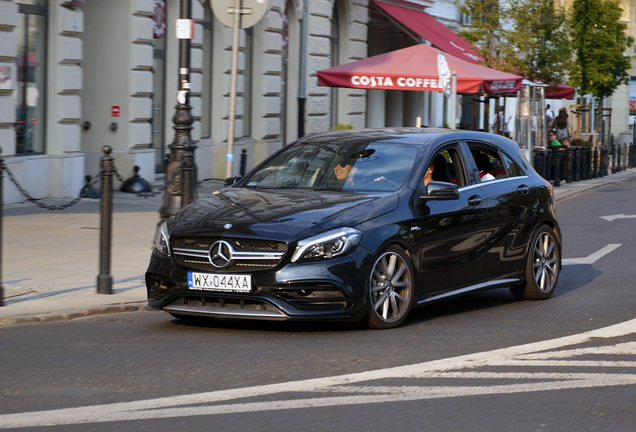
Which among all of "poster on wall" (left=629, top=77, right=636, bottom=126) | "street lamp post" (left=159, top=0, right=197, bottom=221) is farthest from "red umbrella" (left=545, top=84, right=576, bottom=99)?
"poster on wall" (left=629, top=77, right=636, bottom=126)

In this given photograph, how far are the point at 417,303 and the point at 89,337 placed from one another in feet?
7.66

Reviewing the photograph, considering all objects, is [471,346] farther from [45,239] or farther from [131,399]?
[45,239]

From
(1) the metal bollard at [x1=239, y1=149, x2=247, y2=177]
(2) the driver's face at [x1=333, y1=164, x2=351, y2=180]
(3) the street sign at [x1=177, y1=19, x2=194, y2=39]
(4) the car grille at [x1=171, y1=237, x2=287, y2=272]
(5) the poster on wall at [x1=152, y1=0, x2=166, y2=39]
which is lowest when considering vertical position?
(4) the car grille at [x1=171, y1=237, x2=287, y2=272]

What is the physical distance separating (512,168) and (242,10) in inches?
119

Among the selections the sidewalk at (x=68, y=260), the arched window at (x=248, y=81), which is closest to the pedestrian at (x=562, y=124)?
the arched window at (x=248, y=81)

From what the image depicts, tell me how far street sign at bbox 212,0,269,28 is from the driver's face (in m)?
2.48

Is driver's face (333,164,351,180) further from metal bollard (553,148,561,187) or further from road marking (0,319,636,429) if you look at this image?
metal bollard (553,148,561,187)

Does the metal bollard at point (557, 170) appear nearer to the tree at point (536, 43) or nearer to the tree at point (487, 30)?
the tree at point (487, 30)

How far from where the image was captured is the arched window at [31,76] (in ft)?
51.8

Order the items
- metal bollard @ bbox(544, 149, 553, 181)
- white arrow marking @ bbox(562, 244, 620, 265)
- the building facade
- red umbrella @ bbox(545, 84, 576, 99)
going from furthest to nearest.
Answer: red umbrella @ bbox(545, 84, 576, 99)
metal bollard @ bbox(544, 149, 553, 181)
the building facade
white arrow marking @ bbox(562, 244, 620, 265)

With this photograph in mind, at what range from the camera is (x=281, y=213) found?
700 cm

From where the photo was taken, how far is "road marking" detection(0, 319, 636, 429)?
484 centimetres

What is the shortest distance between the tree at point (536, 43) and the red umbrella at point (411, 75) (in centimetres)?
851

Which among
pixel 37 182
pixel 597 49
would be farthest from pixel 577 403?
pixel 597 49
